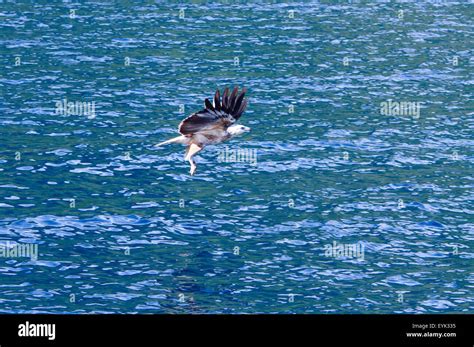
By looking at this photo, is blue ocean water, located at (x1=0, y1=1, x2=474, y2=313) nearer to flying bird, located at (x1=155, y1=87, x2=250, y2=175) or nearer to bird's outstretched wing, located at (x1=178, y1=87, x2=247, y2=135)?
flying bird, located at (x1=155, y1=87, x2=250, y2=175)

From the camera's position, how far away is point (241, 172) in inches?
1806

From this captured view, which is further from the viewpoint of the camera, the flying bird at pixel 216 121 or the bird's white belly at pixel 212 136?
A: the bird's white belly at pixel 212 136

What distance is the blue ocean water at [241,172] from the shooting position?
34.1 m

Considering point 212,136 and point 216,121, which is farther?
point 212,136

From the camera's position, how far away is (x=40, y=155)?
4756 cm

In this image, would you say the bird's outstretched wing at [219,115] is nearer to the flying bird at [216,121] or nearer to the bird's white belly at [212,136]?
the flying bird at [216,121]

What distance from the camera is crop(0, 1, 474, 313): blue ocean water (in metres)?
34.1

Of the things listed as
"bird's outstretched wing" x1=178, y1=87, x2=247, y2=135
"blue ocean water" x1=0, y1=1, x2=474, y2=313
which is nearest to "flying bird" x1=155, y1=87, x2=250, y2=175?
"bird's outstretched wing" x1=178, y1=87, x2=247, y2=135

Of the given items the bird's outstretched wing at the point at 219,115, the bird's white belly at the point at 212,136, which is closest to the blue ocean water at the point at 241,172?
the bird's white belly at the point at 212,136

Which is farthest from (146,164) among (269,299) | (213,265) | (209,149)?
(269,299)

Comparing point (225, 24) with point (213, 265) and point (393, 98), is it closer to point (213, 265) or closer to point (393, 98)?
point (393, 98)

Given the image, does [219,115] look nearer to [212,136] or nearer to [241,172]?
[212,136]

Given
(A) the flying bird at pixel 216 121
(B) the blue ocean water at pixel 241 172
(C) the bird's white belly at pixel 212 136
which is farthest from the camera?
(B) the blue ocean water at pixel 241 172

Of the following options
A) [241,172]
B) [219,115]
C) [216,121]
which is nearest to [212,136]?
[216,121]
